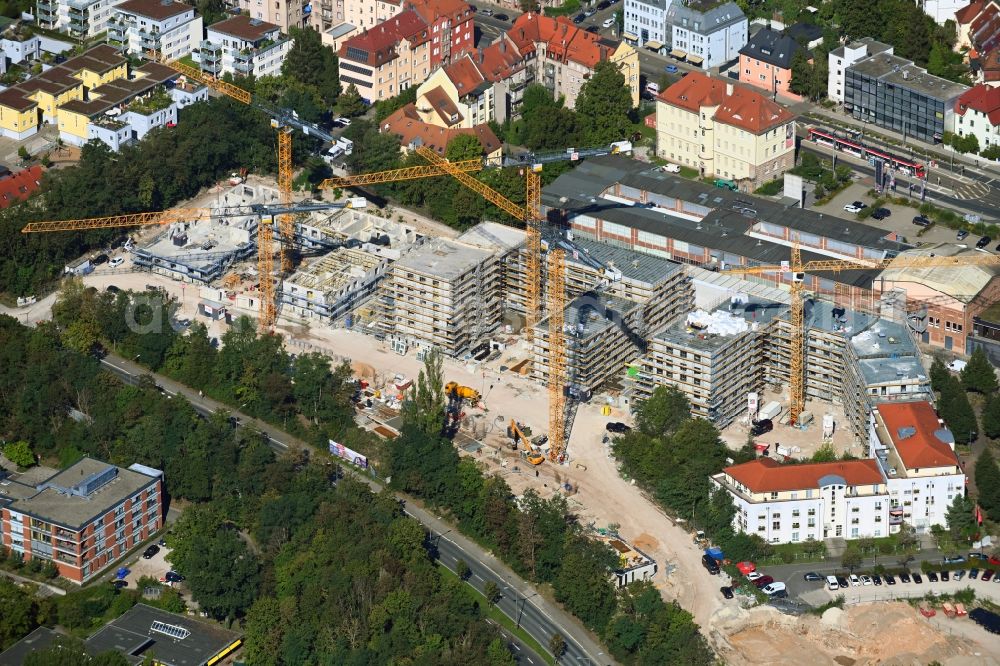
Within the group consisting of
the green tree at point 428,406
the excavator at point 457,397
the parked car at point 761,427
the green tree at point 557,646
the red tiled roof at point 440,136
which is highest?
the red tiled roof at point 440,136

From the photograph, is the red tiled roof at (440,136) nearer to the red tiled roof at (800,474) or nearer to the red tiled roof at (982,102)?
the red tiled roof at (982,102)

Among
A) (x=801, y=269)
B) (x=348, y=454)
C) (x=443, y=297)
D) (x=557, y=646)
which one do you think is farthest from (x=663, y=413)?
(x=557, y=646)

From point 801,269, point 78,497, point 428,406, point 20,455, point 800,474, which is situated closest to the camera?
point 800,474

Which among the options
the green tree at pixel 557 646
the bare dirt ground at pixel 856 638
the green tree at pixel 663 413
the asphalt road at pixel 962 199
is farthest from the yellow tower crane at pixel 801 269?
the green tree at pixel 557 646

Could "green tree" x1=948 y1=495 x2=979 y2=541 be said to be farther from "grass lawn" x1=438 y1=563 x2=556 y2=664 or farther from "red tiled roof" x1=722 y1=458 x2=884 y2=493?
"grass lawn" x1=438 y1=563 x2=556 y2=664

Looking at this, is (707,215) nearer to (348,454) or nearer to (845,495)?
(845,495)

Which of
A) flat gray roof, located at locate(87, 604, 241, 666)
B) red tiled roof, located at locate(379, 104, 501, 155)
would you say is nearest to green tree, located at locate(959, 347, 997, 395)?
red tiled roof, located at locate(379, 104, 501, 155)
